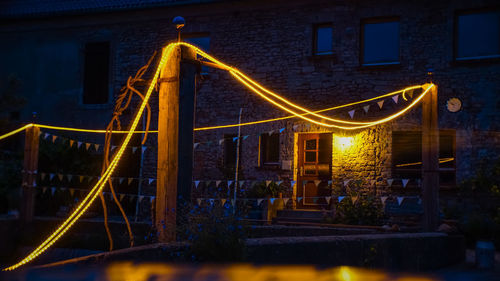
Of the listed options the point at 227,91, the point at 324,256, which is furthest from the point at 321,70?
the point at 324,256

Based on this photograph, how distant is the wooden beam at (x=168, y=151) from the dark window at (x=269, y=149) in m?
6.48

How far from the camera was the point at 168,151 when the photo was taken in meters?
5.66

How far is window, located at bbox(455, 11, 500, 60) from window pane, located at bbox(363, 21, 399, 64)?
1243 mm

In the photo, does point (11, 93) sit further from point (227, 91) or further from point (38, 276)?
point (38, 276)

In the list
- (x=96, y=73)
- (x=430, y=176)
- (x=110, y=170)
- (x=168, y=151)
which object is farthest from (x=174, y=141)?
(x=96, y=73)

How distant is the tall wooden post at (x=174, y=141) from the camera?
559 cm

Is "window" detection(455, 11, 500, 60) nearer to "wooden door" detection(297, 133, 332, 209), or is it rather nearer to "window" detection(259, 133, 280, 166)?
"wooden door" detection(297, 133, 332, 209)

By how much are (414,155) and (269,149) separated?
3187mm

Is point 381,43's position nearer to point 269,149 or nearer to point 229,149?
point 269,149

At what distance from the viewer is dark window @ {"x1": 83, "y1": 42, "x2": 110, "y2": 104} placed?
13.9 m

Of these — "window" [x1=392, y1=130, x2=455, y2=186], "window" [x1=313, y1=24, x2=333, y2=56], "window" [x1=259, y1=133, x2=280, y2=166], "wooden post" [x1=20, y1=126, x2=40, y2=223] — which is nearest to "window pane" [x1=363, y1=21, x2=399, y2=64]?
"window" [x1=313, y1=24, x2=333, y2=56]

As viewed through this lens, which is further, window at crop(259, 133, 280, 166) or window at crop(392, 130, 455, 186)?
window at crop(259, 133, 280, 166)

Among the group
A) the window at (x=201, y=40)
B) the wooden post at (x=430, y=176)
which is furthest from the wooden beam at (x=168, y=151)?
the window at (x=201, y=40)

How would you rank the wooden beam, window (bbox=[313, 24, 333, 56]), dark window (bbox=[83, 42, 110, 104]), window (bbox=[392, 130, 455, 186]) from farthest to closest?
dark window (bbox=[83, 42, 110, 104]), window (bbox=[313, 24, 333, 56]), window (bbox=[392, 130, 455, 186]), the wooden beam
